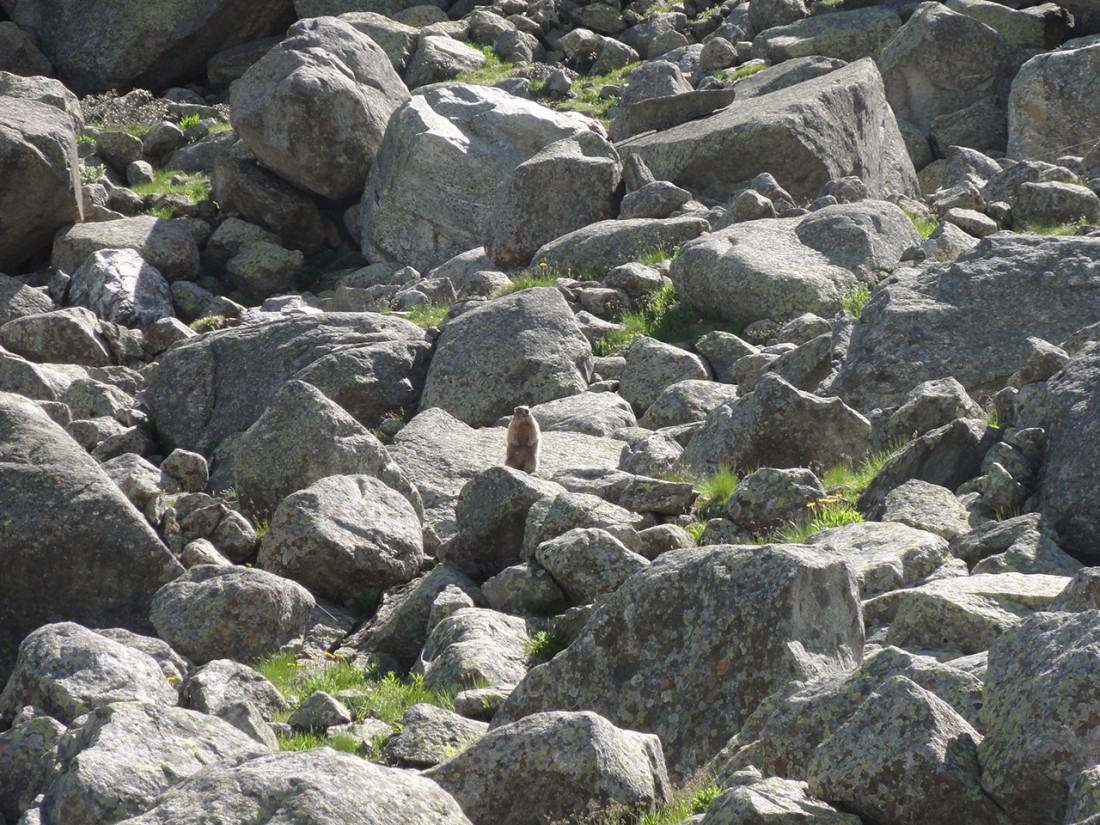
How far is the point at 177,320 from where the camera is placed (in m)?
30.9

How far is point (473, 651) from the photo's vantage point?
41.5 feet

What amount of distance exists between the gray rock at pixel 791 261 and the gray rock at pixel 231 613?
37.2ft

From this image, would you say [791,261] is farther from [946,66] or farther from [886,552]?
[946,66]

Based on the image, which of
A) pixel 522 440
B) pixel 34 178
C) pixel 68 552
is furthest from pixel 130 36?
pixel 68 552

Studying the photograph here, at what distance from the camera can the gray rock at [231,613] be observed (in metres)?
14.3

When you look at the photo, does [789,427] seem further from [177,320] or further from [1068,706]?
[177,320]

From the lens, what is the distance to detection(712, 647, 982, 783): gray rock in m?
8.06

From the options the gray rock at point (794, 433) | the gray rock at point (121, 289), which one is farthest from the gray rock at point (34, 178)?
the gray rock at point (794, 433)

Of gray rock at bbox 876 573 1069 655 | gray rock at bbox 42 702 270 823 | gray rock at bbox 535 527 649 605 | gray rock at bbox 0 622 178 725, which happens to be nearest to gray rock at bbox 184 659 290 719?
gray rock at bbox 0 622 178 725

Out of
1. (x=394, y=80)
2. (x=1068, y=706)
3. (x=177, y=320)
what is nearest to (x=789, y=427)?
(x=1068, y=706)

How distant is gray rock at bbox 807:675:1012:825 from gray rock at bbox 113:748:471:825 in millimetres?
1891

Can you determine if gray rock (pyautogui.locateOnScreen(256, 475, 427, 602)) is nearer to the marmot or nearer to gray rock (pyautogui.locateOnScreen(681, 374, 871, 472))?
the marmot

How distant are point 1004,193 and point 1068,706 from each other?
2119 centimetres

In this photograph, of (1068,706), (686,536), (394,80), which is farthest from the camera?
(394,80)
